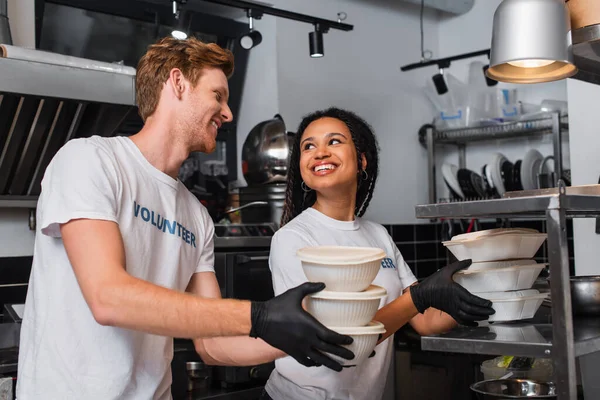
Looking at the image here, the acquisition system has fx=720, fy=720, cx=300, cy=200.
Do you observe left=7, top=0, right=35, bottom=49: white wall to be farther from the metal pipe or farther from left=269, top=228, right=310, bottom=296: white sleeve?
left=269, top=228, right=310, bottom=296: white sleeve

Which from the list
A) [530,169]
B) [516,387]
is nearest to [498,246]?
[516,387]

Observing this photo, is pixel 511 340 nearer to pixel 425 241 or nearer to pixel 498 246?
pixel 498 246

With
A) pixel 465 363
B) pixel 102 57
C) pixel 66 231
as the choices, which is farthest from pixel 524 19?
pixel 102 57

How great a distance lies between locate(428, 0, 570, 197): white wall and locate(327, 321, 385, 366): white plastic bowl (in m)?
3.50

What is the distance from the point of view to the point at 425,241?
4859 mm

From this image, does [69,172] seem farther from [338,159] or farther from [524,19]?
[524,19]

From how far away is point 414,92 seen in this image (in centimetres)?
493

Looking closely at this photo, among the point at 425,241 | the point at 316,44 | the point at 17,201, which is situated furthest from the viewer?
the point at 425,241

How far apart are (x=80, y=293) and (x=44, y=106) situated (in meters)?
1.52

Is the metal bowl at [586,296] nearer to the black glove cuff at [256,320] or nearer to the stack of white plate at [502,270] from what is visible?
the stack of white plate at [502,270]

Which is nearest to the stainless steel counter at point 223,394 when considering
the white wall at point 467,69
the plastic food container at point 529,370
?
the plastic food container at point 529,370

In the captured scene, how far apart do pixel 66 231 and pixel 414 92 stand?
3.77 metres

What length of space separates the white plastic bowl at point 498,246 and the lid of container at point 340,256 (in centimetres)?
25

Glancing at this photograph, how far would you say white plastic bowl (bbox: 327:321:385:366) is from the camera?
4.36 feet
